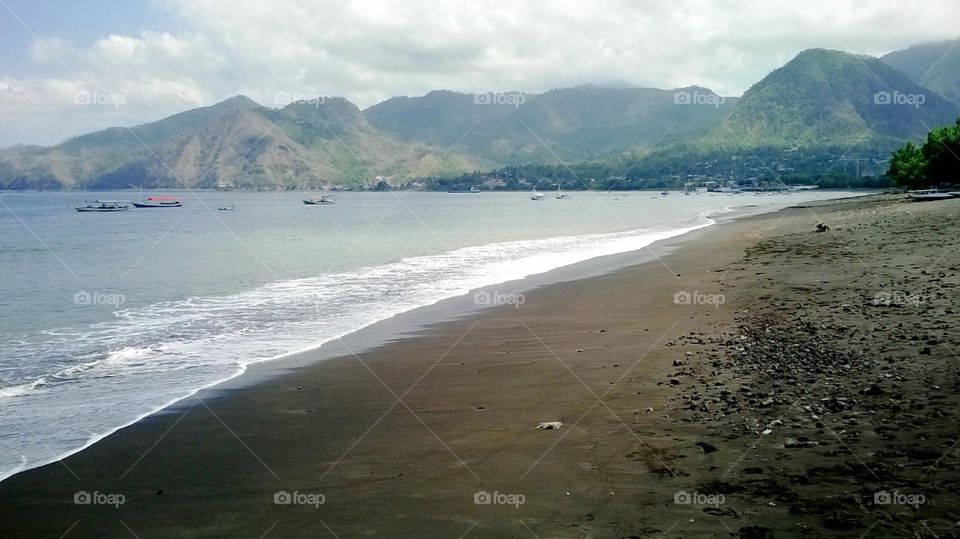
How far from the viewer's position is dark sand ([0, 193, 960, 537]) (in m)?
5.78

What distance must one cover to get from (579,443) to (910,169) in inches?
3457

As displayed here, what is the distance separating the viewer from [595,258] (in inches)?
1202

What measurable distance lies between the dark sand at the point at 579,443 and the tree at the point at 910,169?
7380cm

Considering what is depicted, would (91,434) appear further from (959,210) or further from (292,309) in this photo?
(959,210)

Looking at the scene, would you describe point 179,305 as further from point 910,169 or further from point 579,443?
point 910,169

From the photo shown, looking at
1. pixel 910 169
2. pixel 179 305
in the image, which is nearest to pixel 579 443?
pixel 179 305

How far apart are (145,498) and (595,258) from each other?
25.3 meters

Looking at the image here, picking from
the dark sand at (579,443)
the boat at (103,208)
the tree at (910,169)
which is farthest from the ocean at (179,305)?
the boat at (103,208)

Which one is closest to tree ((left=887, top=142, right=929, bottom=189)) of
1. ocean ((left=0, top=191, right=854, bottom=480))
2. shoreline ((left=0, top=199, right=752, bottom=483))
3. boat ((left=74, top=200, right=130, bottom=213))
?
ocean ((left=0, top=191, right=854, bottom=480))

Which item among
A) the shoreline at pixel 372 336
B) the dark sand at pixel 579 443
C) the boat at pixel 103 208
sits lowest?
the shoreline at pixel 372 336

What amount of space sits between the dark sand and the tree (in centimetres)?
7380

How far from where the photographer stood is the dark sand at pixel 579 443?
578 cm

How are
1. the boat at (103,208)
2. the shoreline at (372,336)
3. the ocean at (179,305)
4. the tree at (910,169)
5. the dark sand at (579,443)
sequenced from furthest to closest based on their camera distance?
1. the boat at (103,208)
2. the tree at (910,169)
3. the ocean at (179,305)
4. the shoreline at (372,336)
5. the dark sand at (579,443)

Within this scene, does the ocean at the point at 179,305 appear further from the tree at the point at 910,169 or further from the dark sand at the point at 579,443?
the tree at the point at 910,169
